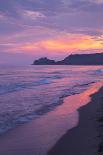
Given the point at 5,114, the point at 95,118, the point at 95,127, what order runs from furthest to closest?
1. the point at 5,114
2. the point at 95,118
3. the point at 95,127

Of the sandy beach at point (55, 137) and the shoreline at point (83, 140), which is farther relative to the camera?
the sandy beach at point (55, 137)

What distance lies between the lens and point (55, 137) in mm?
9641

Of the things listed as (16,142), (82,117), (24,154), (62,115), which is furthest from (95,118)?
(24,154)

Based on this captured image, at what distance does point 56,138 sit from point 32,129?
1518 mm

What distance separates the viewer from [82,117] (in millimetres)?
13109

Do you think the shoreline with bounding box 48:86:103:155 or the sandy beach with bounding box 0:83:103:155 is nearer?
the shoreline with bounding box 48:86:103:155

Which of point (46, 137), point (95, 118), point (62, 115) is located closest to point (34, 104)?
point (62, 115)

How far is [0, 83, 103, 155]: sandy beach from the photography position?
27.2ft

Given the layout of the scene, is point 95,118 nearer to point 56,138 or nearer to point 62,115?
point 62,115

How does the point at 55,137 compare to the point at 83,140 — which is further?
the point at 55,137

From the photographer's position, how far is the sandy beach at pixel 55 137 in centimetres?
830

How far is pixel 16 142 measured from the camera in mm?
9086

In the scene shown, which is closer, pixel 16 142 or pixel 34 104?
pixel 16 142

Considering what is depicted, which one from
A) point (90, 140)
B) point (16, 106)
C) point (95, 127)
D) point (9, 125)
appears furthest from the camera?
point (16, 106)
